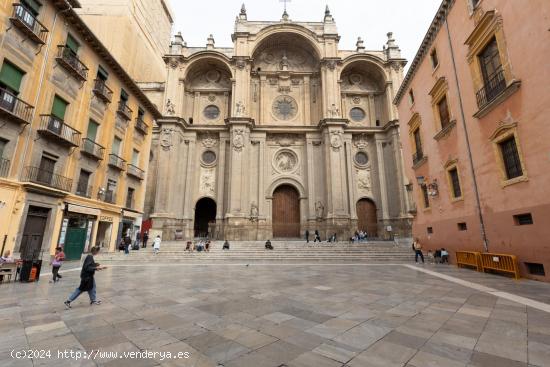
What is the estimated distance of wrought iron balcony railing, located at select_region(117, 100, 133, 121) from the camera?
18.3m

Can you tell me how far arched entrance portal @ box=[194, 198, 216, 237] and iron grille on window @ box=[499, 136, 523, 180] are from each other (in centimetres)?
2284

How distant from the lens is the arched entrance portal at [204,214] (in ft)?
86.4

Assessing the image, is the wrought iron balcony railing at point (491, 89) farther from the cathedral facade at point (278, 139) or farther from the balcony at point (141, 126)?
the balcony at point (141, 126)

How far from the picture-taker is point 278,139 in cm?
2764

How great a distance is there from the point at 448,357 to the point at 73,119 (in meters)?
18.6

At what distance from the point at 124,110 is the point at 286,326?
65.5ft

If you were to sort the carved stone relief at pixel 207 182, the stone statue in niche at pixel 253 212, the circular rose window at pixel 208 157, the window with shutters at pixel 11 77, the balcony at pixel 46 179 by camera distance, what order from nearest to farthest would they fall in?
the window with shutters at pixel 11 77, the balcony at pixel 46 179, the stone statue in niche at pixel 253 212, the carved stone relief at pixel 207 182, the circular rose window at pixel 208 157

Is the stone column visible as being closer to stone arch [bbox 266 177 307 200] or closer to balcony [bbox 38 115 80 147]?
stone arch [bbox 266 177 307 200]

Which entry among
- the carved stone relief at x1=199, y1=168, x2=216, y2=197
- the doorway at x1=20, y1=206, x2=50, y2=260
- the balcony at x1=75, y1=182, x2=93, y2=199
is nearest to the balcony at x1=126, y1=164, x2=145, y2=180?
the balcony at x1=75, y1=182, x2=93, y2=199

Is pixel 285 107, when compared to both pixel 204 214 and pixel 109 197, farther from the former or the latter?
pixel 109 197

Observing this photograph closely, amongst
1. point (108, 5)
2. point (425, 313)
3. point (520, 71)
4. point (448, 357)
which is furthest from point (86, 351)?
point (108, 5)

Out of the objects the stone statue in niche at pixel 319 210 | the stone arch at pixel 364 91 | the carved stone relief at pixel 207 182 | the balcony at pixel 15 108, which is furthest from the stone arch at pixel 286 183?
the balcony at pixel 15 108

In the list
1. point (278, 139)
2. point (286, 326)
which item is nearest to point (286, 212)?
point (278, 139)

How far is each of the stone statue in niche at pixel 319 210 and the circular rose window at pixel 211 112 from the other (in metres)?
14.7
